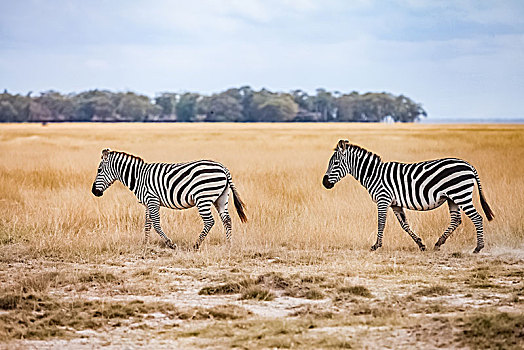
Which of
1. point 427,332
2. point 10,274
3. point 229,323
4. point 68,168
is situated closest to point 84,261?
point 10,274

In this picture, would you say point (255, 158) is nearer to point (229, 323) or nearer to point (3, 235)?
point (3, 235)

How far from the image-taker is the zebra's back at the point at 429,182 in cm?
761

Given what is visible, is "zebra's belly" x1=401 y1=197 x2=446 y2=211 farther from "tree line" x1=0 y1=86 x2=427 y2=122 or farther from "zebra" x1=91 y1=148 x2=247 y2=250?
"tree line" x1=0 y1=86 x2=427 y2=122

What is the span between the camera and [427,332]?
191 inches

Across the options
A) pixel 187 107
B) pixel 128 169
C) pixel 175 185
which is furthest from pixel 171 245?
pixel 187 107

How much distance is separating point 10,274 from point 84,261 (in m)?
0.83

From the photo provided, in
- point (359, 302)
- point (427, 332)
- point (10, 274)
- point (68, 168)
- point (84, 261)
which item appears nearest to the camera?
point (427, 332)

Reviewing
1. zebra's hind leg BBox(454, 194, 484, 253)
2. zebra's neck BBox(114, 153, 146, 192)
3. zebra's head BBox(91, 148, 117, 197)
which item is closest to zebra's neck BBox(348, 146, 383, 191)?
zebra's hind leg BBox(454, 194, 484, 253)

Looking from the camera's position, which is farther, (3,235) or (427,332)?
(3,235)

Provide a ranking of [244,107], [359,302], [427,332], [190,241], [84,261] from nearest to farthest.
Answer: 1. [427,332]
2. [359,302]
3. [84,261]
4. [190,241]
5. [244,107]

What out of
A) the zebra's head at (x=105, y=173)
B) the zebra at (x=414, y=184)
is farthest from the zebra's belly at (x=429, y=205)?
the zebra's head at (x=105, y=173)

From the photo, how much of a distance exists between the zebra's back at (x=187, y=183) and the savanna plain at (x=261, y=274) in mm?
559

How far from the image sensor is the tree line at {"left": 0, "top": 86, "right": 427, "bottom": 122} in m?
60.4

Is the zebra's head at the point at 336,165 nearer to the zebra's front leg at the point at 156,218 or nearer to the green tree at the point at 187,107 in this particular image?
the zebra's front leg at the point at 156,218
